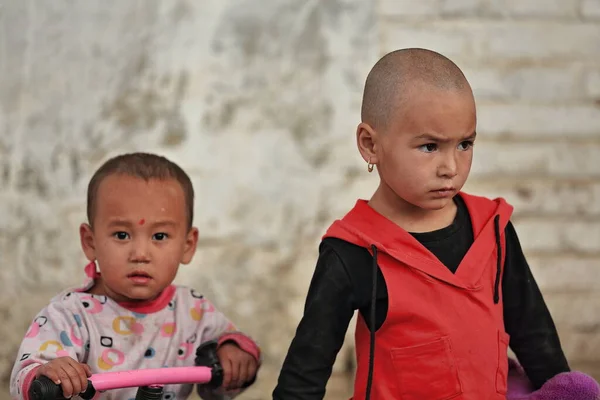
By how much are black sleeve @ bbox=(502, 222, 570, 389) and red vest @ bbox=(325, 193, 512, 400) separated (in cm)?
12

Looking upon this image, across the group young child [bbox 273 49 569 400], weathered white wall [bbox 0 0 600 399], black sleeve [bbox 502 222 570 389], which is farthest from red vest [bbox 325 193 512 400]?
weathered white wall [bbox 0 0 600 399]

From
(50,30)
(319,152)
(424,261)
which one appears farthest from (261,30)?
(424,261)

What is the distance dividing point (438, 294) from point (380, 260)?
15cm

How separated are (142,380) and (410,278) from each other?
0.63 m

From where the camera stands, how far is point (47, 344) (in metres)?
2.48

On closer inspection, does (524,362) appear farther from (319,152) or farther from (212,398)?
(319,152)

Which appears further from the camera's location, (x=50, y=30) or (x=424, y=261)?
(x=50, y=30)

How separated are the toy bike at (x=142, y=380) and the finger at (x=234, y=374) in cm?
4

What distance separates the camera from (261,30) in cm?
386

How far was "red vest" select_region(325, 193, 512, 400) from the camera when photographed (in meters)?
2.38

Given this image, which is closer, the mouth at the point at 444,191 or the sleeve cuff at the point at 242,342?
the mouth at the point at 444,191

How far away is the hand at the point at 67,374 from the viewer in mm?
2280

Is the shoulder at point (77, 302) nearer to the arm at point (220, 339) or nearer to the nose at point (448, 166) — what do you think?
the arm at point (220, 339)

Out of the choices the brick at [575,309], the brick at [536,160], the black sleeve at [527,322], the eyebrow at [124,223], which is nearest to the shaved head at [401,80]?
the black sleeve at [527,322]
